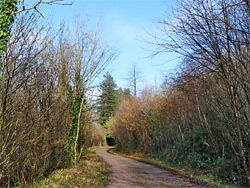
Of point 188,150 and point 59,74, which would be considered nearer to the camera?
point 59,74

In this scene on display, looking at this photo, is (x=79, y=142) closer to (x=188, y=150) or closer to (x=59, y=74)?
(x=59, y=74)

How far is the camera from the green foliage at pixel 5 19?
4906mm

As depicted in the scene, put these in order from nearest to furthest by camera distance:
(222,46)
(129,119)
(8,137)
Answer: (8,137), (222,46), (129,119)

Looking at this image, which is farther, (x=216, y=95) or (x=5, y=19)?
(x=216, y=95)

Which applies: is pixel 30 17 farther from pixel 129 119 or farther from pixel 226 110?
pixel 129 119

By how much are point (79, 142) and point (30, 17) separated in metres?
9.69

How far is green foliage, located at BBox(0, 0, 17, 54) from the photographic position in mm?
4906

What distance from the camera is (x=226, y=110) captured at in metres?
8.53

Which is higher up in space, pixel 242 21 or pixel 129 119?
pixel 242 21

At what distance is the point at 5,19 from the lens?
16.1ft

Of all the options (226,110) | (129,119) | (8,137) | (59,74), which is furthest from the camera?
(129,119)

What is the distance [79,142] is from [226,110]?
942 cm

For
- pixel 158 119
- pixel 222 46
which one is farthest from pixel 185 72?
pixel 158 119

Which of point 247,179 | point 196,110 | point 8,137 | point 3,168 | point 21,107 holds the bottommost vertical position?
point 247,179
